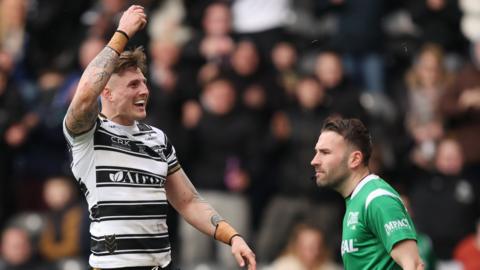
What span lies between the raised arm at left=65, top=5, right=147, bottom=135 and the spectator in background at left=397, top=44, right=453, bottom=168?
23.9ft

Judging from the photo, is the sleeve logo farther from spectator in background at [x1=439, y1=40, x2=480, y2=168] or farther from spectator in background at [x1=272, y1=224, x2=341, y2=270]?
spectator in background at [x1=439, y1=40, x2=480, y2=168]

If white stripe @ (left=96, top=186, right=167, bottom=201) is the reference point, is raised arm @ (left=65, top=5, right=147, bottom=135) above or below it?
above

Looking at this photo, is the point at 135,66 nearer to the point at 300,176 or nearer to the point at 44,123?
the point at 300,176

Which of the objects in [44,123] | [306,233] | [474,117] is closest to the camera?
[306,233]

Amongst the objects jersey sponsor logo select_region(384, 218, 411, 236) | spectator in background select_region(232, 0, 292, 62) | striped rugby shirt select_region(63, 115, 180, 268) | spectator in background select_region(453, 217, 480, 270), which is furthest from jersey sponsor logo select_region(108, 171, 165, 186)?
spectator in background select_region(232, 0, 292, 62)

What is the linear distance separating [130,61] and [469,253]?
629cm

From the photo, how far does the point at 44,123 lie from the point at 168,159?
7.48 m

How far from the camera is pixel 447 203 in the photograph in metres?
14.1

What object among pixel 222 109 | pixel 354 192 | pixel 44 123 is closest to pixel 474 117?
pixel 222 109

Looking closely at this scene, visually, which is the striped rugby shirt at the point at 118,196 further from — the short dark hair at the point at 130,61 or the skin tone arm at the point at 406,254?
the skin tone arm at the point at 406,254

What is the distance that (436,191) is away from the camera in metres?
14.3

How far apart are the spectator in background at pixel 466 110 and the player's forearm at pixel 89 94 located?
747cm

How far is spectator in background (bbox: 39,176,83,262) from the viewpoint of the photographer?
50.7 feet

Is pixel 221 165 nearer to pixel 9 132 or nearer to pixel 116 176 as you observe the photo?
pixel 9 132
